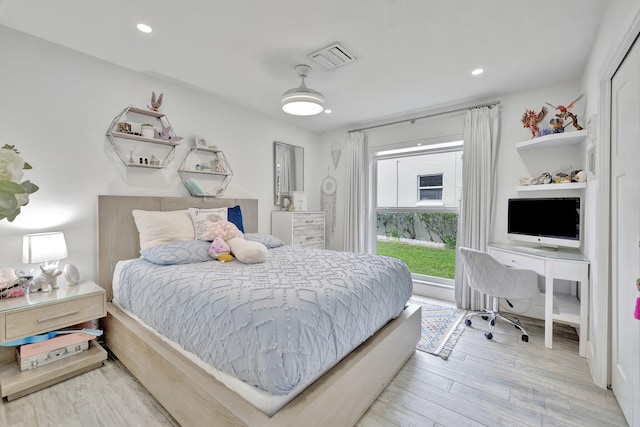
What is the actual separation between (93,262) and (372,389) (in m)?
2.55

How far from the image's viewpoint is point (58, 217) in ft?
Result: 7.59

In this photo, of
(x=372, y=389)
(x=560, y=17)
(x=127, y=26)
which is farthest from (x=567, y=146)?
(x=127, y=26)

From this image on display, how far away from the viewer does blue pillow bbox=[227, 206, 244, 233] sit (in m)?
3.29

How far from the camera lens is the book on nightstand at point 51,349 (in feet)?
6.18

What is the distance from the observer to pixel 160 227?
2.58 m

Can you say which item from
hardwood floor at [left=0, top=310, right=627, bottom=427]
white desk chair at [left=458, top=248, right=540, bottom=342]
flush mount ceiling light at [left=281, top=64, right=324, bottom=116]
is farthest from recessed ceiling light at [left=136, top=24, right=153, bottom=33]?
white desk chair at [left=458, top=248, right=540, bottom=342]

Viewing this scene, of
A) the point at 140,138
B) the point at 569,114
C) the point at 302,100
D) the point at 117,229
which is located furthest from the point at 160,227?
the point at 569,114

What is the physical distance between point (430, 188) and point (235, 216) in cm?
266

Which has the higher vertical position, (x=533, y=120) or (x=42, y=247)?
(x=533, y=120)

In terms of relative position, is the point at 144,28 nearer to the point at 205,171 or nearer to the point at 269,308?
the point at 205,171

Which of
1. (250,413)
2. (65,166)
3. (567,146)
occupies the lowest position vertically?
(250,413)

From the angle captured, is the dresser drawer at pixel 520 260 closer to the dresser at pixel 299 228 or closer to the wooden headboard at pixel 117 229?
the dresser at pixel 299 228

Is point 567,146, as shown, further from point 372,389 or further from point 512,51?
point 372,389

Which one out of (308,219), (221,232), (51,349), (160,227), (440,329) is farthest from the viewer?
(308,219)
